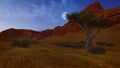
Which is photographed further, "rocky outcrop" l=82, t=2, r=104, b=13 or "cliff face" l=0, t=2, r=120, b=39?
"rocky outcrop" l=82, t=2, r=104, b=13

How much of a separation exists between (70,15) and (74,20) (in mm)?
1545

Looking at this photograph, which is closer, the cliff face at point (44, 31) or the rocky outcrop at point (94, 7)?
the cliff face at point (44, 31)

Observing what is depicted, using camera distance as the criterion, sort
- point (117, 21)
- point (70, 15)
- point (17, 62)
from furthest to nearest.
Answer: point (117, 21) < point (70, 15) < point (17, 62)

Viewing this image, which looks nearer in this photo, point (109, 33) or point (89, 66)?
point (89, 66)

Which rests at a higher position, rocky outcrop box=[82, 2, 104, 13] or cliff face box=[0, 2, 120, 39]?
rocky outcrop box=[82, 2, 104, 13]

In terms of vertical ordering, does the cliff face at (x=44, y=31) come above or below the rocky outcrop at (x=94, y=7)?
below

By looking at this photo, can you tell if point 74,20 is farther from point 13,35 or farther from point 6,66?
point 13,35

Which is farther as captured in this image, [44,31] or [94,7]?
[94,7]

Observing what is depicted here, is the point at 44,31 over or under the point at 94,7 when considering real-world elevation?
under

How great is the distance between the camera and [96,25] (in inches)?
1719

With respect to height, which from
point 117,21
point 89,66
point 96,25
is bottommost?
point 89,66

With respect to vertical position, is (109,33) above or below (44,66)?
above

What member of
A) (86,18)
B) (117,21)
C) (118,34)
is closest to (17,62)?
(86,18)

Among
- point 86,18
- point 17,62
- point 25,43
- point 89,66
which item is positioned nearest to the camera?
point 17,62
